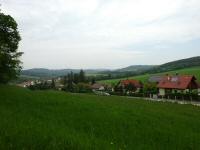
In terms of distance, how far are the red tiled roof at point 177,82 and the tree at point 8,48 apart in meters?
57.9

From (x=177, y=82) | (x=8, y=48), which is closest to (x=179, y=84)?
(x=177, y=82)

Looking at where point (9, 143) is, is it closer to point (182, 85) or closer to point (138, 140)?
point (138, 140)

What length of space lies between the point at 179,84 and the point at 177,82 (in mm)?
1313

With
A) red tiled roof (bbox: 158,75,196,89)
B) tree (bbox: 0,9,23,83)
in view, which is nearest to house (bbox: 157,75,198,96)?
red tiled roof (bbox: 158,75,196,89)

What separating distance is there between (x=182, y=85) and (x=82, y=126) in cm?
Answer: 7580

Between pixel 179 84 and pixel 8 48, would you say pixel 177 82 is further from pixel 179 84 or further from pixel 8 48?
pixel 8 48

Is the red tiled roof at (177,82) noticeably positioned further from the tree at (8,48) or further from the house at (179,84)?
the tree at (8,48)

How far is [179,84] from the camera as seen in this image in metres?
85.5

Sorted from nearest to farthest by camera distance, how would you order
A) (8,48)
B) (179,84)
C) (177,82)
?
(8,48) < (179,84) < (177,82)

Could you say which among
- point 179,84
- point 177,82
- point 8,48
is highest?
point 8,48

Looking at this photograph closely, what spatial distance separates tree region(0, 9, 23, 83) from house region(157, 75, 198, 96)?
57.7 m

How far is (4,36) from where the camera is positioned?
2884cm

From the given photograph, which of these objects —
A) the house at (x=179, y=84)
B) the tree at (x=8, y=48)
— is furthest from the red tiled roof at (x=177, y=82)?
the tree at (x=8, y=48)

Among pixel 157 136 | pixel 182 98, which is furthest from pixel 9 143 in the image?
pixel 182 98
